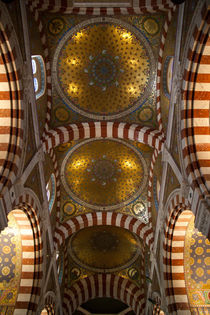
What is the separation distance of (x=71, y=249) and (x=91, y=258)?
49.4 inches

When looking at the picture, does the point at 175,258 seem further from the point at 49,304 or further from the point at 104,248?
the point at 104,248

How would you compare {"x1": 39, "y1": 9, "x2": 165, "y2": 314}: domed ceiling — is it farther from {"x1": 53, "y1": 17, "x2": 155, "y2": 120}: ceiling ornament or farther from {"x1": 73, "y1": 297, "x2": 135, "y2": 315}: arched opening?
{"x1": 73, "y1": 297, "x2": 135, "y2": 315}: arched opening

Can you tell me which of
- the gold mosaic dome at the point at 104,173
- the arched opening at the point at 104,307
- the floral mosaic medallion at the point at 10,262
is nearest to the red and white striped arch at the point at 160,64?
the gold mosaic dome at the point at 104,173

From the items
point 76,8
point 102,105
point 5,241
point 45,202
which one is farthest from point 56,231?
point 76,8

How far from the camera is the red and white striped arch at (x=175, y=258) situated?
28.7 feet

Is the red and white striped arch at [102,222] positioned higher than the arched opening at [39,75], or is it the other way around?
the arched opening at [39,75]

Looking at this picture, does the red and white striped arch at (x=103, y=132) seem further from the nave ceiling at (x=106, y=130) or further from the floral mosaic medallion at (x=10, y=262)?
the floral mosaic medallion at (x=10, y=262)

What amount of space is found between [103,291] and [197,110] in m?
11.7

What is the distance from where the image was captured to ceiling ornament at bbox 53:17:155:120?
32.0ft

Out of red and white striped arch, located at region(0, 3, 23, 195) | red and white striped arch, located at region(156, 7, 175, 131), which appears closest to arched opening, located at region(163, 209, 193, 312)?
red and white striped arch, located at region(156, 7, 175, 131)

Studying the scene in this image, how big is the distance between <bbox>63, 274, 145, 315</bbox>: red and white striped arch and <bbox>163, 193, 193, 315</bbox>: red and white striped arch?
5.58m

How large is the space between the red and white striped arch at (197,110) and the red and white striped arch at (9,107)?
389cm

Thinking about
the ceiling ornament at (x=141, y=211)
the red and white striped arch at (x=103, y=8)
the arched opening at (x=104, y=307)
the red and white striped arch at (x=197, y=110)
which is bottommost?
the arched opening at (x=104, y=307)

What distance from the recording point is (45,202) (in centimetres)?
989
